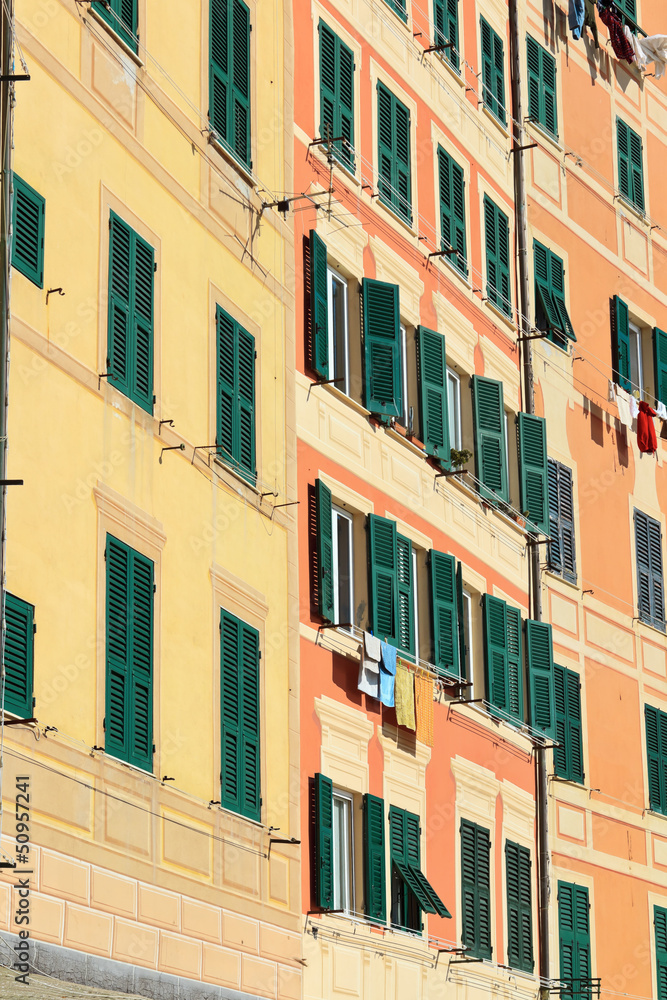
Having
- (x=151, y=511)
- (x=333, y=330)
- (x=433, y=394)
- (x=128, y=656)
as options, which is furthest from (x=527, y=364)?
(x=128, y=656)

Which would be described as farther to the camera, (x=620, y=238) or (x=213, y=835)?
(x=620, y=238)

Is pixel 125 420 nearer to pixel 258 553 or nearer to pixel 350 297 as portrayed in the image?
Result: pixel 258 553

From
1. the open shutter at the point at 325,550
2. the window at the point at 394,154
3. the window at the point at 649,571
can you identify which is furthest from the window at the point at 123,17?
the window at the point at 649,571

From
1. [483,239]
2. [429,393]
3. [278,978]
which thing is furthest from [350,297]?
[278,978]

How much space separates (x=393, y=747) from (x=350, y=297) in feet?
18.1

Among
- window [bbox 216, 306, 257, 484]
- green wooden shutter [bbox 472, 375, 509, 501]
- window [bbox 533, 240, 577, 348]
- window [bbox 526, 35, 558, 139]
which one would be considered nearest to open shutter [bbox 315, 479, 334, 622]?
window [bbox 216, 306, 257, 484]

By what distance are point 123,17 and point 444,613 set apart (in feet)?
28.8

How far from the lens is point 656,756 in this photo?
30.3 metres

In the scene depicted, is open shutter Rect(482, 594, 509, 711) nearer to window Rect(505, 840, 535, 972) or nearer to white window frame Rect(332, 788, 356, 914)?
window Rect(505, 840, 535, 972)

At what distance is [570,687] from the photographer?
93.6 feet

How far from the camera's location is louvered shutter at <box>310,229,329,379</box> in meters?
22.8

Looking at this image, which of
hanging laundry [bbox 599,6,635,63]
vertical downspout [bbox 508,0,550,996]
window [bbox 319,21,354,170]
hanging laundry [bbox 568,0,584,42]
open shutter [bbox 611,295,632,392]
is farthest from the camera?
hanging laundry [bbox 599,6,635,63]

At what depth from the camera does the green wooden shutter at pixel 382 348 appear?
24.0 metres

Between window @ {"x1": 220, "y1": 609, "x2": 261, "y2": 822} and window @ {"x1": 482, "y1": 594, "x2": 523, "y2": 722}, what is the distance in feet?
20.5
